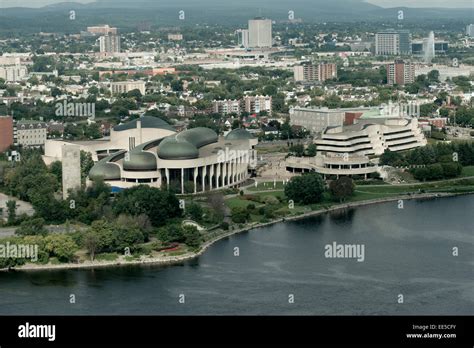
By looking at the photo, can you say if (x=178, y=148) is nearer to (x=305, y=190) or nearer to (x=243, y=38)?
(x=305, y=190)

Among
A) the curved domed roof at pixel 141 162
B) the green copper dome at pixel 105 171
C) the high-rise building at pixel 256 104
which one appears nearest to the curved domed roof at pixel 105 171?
the green copper dome at pixel 105 171

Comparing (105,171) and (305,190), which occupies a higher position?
(105,171)

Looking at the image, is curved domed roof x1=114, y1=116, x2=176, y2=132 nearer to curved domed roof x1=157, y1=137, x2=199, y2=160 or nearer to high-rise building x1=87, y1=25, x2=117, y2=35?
curved domed roof x1=157, y1=137, x2=199, y2=160

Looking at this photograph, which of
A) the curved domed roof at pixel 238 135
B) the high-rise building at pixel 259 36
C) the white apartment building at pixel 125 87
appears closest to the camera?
the curved domed roof at pixel 238 135

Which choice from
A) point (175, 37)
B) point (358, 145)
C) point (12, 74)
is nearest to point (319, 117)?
point (358, 145)

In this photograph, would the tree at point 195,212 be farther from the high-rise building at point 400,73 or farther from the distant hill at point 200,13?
the distant hill at point 200,13

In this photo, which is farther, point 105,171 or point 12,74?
point 12,74
